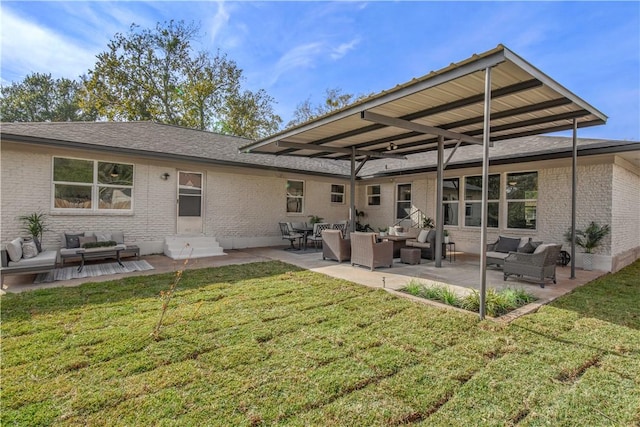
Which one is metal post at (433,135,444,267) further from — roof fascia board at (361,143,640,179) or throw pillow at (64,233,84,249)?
throw pillow at (64,233,84,249)

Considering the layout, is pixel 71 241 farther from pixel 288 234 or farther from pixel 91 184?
pixel 288 234

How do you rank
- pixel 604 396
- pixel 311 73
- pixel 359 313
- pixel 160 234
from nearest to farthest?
pixel 604 396
pixel 359 313
pixel 160 234
pixel 311 73

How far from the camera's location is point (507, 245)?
8.57 m

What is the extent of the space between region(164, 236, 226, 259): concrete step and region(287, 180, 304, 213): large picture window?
3646 millimetres

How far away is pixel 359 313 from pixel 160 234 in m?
7.88

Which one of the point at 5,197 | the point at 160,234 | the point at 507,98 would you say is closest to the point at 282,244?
the point at 160,234

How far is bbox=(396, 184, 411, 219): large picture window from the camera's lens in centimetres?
1343

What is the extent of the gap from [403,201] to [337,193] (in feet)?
10.2

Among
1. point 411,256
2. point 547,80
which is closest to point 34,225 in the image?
point 411,256

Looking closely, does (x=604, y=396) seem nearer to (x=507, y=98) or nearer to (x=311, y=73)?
(x=507, y=98)

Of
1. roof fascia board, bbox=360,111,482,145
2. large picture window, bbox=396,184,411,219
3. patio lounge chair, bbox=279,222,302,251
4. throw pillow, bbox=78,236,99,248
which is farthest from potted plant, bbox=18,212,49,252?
large picture window, bbox=396,184,411,219

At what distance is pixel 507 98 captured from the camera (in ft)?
18.9

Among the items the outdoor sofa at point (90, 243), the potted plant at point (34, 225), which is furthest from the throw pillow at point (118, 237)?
the potted plant at point (34, 225)

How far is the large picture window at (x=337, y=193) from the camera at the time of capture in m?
14.8
